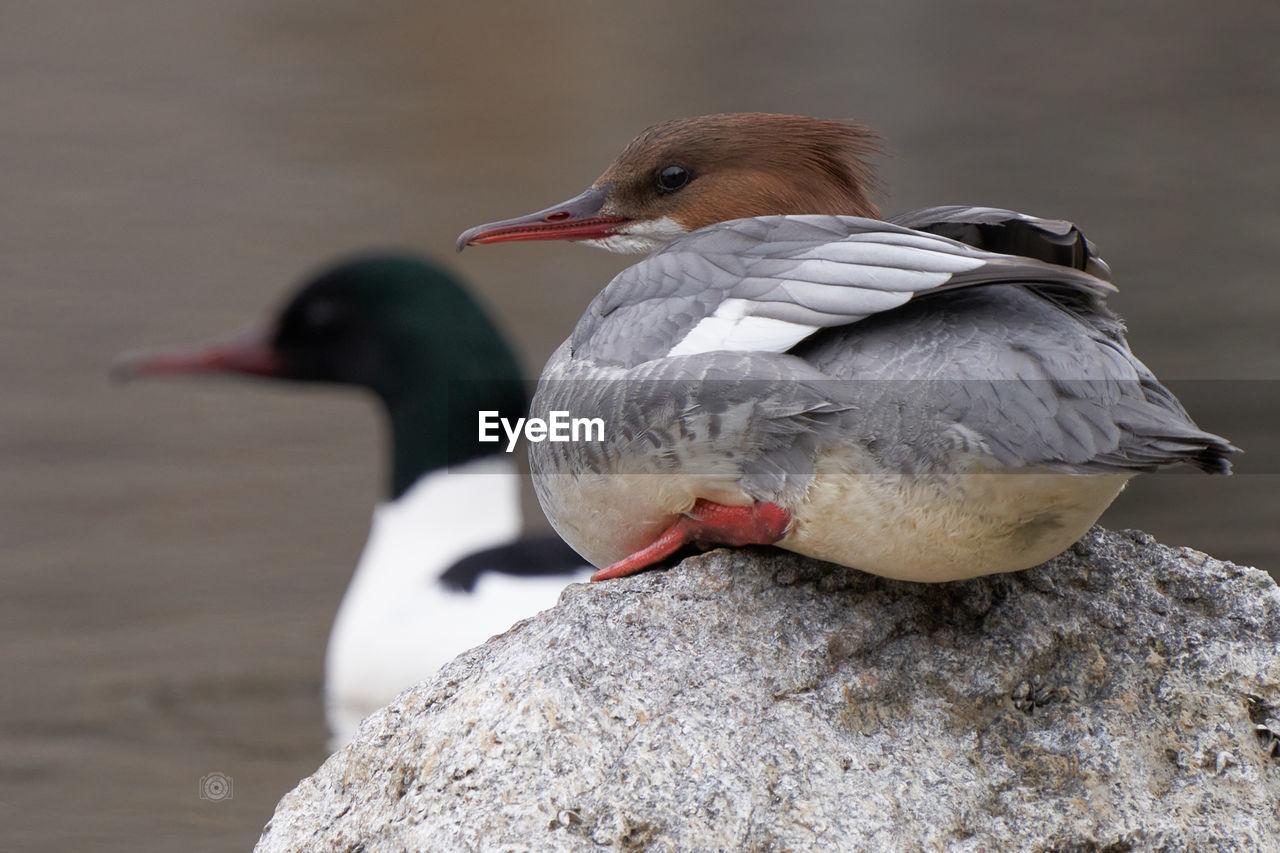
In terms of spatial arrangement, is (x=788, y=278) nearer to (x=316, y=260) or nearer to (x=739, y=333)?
(x=739, y=333)

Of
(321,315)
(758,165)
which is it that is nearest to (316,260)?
(321,315)

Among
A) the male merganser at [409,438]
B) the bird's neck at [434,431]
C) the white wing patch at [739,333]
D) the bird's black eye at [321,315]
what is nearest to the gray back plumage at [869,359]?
the white wing patch at [739,333]

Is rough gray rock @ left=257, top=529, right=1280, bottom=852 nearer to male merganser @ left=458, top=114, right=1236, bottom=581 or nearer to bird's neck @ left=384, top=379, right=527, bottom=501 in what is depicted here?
male merganser @ left=458, top=114, right=1236, bottom=581

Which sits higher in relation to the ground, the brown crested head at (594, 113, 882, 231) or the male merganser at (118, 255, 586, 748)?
the brown crested head at (594, 113, 882, 231)

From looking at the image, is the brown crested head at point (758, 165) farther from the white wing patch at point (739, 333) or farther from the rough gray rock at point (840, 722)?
the rough gray rock at point (840, 722)

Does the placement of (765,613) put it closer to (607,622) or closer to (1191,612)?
(607,622)

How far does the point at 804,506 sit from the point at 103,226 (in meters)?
7.60

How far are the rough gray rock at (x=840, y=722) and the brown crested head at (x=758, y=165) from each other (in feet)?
1.75

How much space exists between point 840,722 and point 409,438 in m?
2.77

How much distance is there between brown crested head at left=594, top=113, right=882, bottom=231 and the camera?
2.27m

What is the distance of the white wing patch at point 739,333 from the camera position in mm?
1858

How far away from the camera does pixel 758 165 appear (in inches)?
89.7

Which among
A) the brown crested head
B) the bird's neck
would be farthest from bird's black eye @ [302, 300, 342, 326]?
the brown crested head

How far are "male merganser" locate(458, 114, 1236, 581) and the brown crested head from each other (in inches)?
8.1
